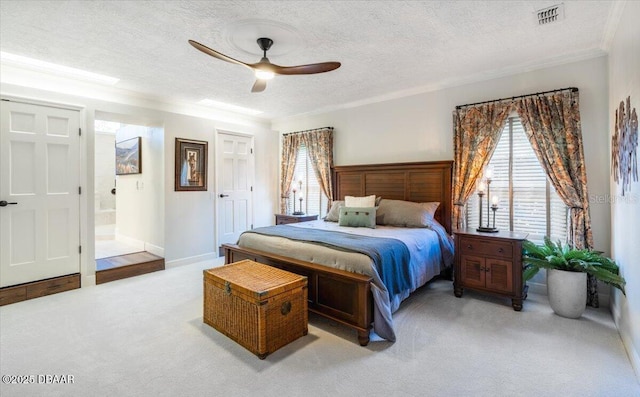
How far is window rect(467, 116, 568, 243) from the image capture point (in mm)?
3518

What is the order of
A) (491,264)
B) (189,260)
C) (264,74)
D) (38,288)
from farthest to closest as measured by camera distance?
(189,260)
(38,288)
(491,264)
(264,74)

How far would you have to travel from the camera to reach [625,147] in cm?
237

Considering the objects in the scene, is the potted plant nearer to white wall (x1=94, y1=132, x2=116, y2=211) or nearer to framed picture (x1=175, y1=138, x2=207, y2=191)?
framed picture (x1=175, y1=138, x2=207, y2=191)

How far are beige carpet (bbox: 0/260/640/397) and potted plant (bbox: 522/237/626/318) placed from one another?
5.4 inches

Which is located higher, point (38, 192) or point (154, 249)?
point (38, 192)

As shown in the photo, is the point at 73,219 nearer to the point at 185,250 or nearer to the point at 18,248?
the point at 18,248

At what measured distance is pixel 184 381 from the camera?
6.61 ft

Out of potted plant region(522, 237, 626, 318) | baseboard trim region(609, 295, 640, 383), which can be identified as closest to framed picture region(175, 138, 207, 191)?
potted plant region(522, 237, 626, 318)

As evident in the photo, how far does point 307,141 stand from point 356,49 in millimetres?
2811

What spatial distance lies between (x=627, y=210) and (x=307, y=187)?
4.55 meters

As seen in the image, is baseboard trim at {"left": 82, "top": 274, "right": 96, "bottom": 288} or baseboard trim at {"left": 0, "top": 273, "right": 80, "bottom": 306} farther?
baseboard trim at {"left": 82, "top": 274, "right": 96, "bottom": 288}

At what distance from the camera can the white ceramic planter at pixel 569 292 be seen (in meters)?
2.85

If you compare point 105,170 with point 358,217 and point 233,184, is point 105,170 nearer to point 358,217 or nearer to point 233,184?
point 233,184

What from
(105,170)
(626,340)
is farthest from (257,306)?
(105,170)
